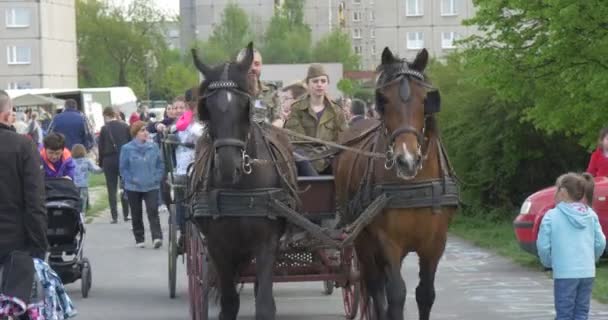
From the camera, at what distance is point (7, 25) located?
97250mm

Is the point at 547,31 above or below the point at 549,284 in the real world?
above

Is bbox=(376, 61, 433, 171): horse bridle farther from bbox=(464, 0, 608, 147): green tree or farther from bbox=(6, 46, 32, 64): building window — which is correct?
bbox=(6, 46, 32, 64): building window

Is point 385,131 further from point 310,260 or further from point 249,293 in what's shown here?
point 249,293

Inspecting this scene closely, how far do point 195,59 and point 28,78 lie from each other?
89.0 metres

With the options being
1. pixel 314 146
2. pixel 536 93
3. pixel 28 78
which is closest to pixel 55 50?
pixel 28 78

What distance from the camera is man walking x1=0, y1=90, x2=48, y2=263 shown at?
9.36 metres

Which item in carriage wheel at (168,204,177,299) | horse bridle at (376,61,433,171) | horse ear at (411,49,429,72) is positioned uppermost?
horse ear at (411,49,429,72)

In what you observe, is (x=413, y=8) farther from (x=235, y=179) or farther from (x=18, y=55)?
(x=235, y=179)

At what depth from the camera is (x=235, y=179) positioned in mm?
9922

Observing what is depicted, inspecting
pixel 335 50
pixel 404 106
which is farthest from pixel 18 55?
pixel 404 106

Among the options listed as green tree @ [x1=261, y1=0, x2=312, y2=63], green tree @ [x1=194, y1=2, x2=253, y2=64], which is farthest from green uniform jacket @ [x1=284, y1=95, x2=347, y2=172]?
green tree @ [x1=194, y1=2, x2=253, y2=64]

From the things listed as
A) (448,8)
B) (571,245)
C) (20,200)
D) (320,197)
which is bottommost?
(571,245)

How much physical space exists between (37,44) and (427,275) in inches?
3494

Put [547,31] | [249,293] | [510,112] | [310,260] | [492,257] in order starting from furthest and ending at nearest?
[510,112] → [547,31] → [492,257] → [249,293] → [310,260]
